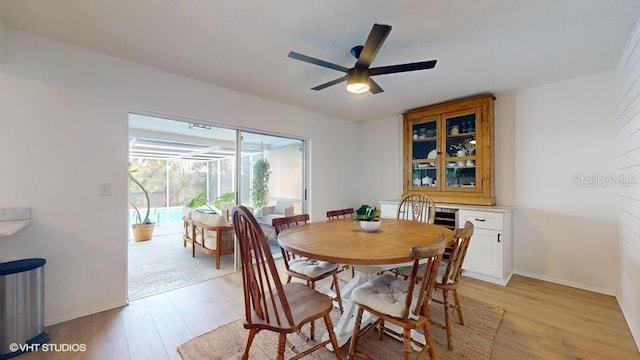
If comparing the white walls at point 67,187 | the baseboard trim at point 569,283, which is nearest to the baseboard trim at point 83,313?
the white walls at point 67,187

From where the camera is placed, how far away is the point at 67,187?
7.21ft

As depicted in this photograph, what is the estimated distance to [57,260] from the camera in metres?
2.14

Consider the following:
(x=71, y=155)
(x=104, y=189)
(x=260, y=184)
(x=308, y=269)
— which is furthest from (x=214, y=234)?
(x=308, y=269)

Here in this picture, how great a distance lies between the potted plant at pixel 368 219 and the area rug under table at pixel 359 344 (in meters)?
0.81

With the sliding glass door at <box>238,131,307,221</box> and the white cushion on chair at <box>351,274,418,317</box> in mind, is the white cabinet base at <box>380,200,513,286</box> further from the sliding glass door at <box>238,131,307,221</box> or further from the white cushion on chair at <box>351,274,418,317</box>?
the sliding glass door at <box>238,131,307,221</box>

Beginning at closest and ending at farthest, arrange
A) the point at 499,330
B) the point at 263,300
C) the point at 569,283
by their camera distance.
Result: the point at 263,300
the point at 499,330
the point at 569,283

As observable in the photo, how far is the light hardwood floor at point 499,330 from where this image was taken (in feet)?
5.84

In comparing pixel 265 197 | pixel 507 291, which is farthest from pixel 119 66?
pixel 507 291

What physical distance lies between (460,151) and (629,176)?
1582 millimetres

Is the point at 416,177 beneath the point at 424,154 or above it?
beneath

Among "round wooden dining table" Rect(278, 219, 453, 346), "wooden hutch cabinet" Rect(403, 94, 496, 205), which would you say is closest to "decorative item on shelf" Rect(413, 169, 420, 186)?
"wooden hutch cabinet" Rect(403, 94, 496, 205)

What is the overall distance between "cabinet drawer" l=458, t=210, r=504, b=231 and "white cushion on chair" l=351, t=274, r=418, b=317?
6.21 feet

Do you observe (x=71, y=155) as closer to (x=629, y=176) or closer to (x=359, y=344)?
(x=359, y=344)

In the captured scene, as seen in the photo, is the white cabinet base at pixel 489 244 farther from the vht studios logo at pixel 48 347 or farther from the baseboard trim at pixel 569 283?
the vht studios logo at pixel 48 347
